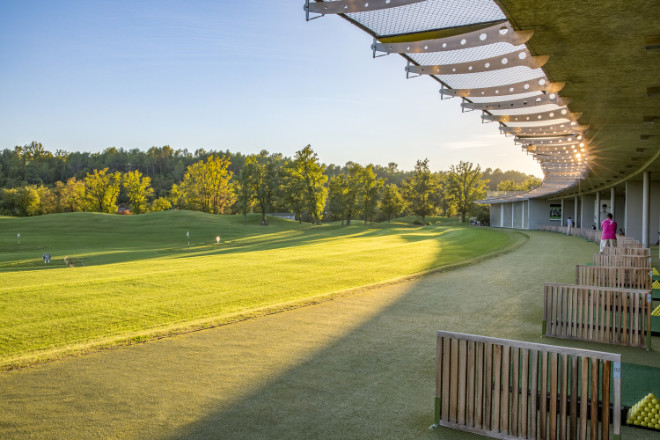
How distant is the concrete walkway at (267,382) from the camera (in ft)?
14.5

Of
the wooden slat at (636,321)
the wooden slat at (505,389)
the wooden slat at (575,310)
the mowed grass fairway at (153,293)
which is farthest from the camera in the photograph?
the wooden slat at (575,310)

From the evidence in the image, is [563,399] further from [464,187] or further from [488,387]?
[464,187]

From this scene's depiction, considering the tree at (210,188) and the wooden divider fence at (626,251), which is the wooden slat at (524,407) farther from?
the tree at (210,188)

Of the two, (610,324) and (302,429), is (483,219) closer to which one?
(610,324)

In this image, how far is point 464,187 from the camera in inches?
3354

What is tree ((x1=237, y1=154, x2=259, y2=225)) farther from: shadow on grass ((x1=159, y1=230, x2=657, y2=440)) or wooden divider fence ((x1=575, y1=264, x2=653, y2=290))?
wooden divider fence ((x1=575, y1=264, x2=653, y2=290))

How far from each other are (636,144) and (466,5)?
11.6 meters

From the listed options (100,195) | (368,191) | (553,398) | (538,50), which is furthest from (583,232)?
(100,195)

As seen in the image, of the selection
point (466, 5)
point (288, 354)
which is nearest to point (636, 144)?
point (466, 5)

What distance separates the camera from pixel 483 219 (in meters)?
71.6

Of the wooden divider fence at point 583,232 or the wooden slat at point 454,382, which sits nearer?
the wooden slat at point 454,382

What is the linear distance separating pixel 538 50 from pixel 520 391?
4072 mm

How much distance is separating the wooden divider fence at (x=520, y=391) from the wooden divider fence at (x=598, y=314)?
353cm

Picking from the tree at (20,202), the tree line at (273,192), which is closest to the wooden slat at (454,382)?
the tree line at (273,192)
